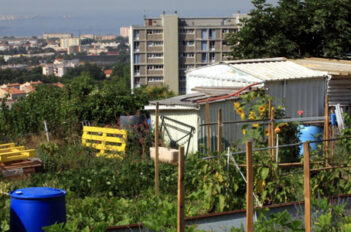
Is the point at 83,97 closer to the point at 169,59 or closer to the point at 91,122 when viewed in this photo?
the point at 91,122

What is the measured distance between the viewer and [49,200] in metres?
5.73

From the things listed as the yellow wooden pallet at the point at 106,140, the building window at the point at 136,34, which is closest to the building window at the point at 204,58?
the building window at the point at 136,34

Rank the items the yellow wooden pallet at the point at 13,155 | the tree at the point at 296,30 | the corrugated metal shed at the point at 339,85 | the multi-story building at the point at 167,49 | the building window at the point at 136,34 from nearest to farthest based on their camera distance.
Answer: the yellow wooden pallet at the point at 13,155
the corrugated metal shed at the point at 339,85
the tree at the point at 296,30
the multi-story building at the point at 167,49
the building window at the point at 136,34

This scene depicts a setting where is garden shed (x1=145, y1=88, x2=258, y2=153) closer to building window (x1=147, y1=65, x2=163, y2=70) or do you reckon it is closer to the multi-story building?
the multi-story building

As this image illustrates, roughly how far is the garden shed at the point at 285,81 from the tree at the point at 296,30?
4.58 metres

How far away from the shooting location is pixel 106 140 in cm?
1221

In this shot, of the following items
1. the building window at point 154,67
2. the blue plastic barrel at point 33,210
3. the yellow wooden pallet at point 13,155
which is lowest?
the building window at point 154,67

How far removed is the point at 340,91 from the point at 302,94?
1.24 metres

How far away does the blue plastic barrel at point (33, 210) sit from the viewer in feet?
18.6

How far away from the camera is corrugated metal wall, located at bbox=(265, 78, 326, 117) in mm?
12709

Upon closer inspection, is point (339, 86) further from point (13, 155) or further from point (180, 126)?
point (13, 155)

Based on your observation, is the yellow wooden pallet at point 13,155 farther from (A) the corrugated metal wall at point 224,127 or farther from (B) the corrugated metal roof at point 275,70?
(B) the corrugated metal roof at point 275,70

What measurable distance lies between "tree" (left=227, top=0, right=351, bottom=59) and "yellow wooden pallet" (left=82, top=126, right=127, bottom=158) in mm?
8022

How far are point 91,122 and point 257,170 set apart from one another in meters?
7.43
